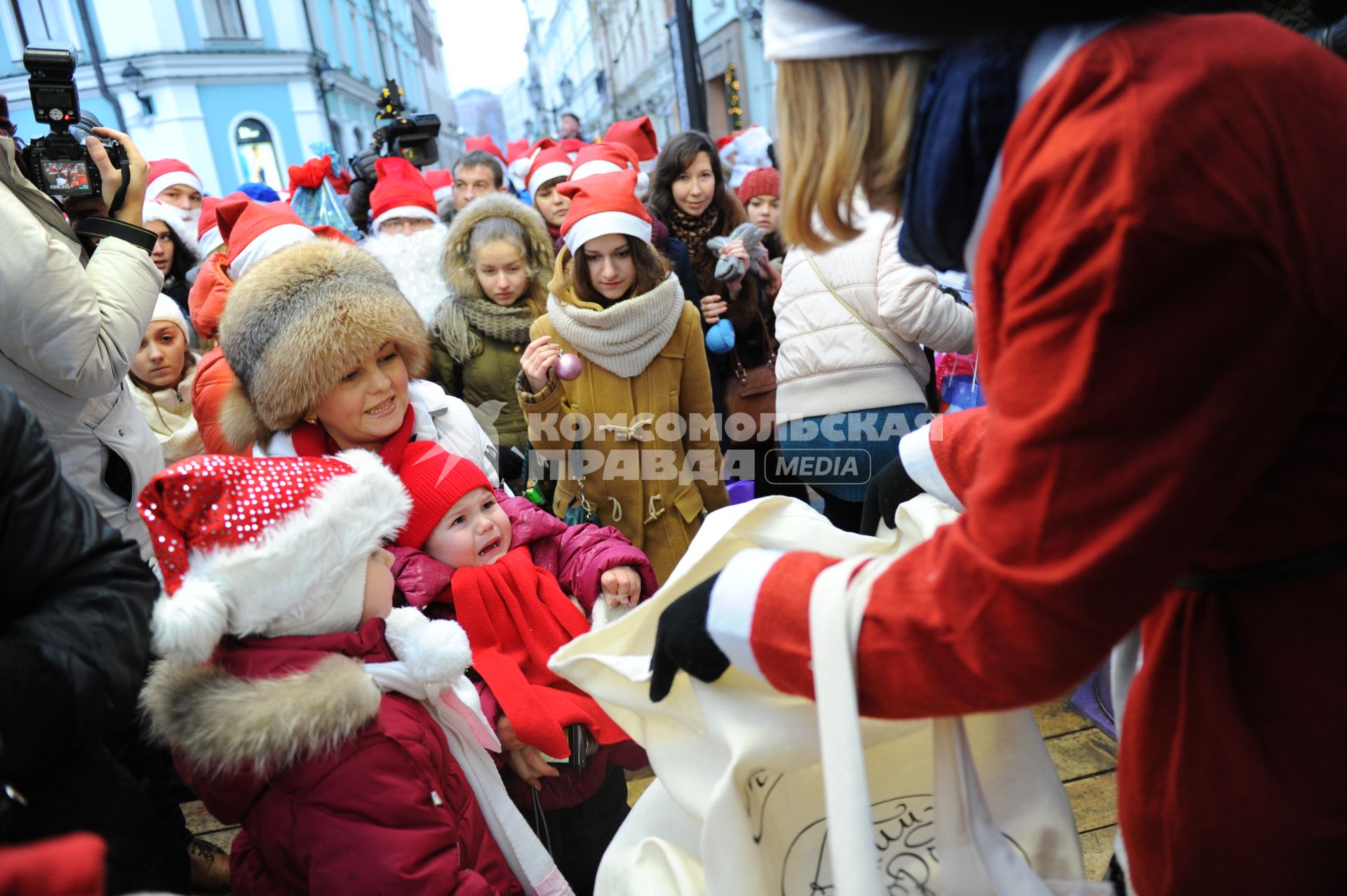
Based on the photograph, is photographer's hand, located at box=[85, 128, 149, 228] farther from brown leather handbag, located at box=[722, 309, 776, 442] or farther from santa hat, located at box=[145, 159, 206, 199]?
santa hat, located at box=[145, 159, 206, 199]

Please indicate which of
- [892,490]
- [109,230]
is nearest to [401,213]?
[109,230]

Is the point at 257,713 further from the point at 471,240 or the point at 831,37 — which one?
the point at 471,240

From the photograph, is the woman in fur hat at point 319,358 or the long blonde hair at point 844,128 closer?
the long blonde hair at point 844,128

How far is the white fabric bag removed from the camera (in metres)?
1.02

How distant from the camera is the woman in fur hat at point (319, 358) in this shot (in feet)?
7.25

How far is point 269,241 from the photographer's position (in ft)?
11.6

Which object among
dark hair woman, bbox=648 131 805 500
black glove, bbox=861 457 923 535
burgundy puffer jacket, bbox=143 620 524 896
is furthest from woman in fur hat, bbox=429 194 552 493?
black glove, bbox=861 457 923 535

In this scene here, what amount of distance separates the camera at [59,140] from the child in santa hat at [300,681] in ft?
4.70

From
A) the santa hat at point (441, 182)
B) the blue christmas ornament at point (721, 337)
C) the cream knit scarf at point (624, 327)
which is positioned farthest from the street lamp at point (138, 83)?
the cream knit scarf at point (624, 327)

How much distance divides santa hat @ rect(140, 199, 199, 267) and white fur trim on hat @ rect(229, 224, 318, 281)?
168 cm

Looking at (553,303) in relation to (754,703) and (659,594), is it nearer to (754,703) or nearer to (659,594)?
(659,594)

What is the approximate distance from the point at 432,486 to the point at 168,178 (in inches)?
172

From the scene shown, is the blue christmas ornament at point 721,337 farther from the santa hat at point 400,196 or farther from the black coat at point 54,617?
the black coat at point 54,617

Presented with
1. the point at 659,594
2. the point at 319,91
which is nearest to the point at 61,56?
the point at 659,594
